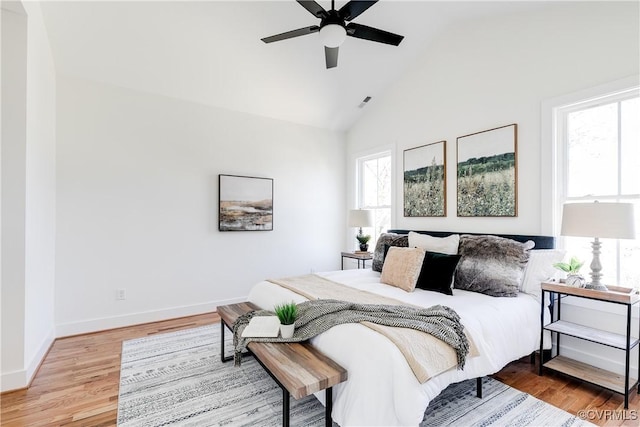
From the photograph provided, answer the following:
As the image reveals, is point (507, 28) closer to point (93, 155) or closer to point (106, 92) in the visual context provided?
point (106, 92)

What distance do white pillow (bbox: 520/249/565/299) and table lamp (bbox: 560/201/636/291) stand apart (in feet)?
0.98

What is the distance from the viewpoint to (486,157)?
334 centimetres

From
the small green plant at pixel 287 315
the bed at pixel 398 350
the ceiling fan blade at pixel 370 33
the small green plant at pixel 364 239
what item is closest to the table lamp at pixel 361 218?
the small green plant at pixel 364 239

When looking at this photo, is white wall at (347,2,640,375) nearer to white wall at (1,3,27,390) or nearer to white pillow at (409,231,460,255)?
white pillow at (409,231,460,255)

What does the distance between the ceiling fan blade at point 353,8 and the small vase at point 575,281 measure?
8.29 ft

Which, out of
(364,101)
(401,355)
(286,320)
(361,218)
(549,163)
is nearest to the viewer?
(401,355)

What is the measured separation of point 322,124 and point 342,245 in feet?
6.79

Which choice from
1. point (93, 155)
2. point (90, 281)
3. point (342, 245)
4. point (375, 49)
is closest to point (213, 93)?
point (93, 155)

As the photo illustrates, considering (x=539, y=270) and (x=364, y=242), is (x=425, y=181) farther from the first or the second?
(x=539, y=270)

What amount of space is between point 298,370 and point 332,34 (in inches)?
93.2

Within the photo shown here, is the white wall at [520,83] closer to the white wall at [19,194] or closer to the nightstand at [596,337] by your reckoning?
the nightstand at [596,337]

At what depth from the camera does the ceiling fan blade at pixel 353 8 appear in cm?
219

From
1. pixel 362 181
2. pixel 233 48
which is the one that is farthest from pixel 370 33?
pixel 362 181

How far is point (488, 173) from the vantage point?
3.32m
